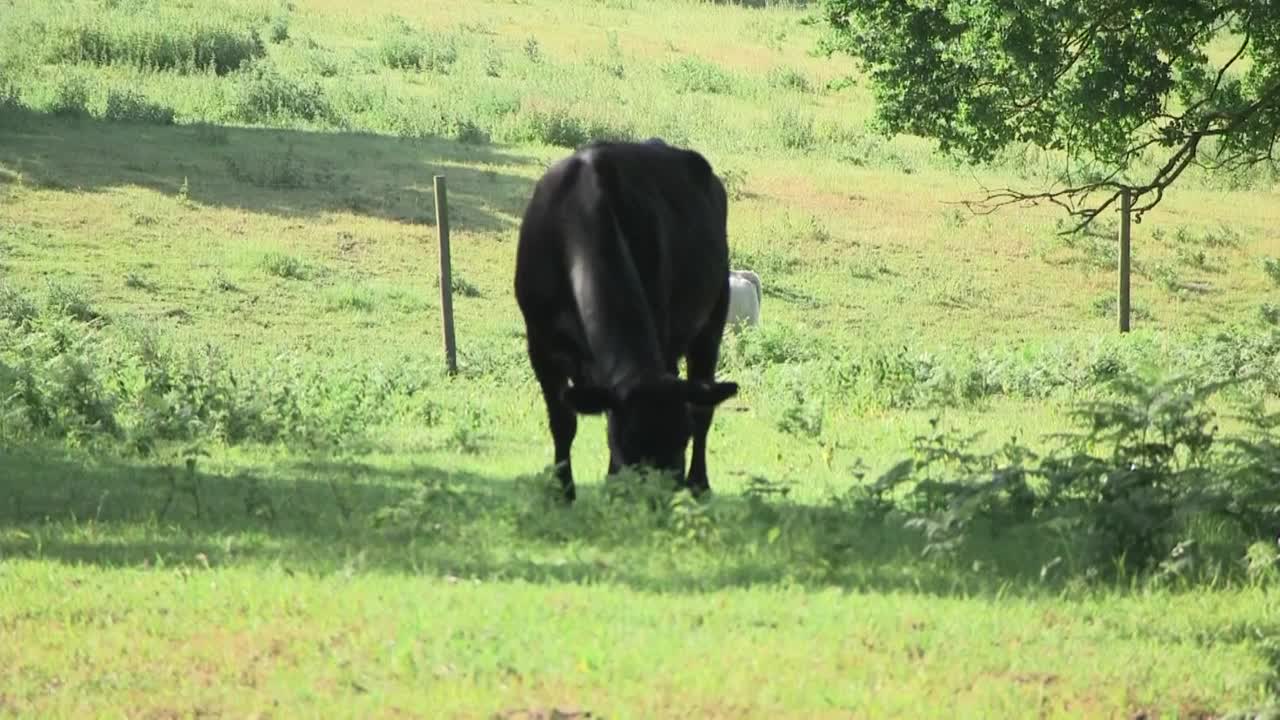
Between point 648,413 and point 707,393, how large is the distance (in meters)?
0.34

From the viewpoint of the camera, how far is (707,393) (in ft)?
28.8

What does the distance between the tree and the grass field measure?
186cm

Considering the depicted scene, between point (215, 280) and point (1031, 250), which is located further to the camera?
point (1031, 250)

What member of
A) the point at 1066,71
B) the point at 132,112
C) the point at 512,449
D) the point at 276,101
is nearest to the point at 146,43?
the point at 276,101

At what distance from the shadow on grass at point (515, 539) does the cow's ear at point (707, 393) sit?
0.52 meters

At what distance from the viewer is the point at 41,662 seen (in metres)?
6.36

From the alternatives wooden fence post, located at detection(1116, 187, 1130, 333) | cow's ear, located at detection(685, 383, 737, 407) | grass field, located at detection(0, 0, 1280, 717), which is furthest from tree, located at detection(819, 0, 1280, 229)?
cow's ear, located at detection(685, 383, 737, 407)

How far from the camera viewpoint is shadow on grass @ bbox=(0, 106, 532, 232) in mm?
29172

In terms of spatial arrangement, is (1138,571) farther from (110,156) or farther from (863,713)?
(110,156)

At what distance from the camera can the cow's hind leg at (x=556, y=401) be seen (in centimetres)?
996

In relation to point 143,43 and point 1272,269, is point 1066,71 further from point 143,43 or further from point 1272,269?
point 143,43

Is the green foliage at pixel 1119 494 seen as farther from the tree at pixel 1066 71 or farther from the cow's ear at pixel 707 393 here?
the tree at pixel 1066 71

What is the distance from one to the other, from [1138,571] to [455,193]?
24.2 meters

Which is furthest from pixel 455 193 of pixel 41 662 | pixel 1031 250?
pixel 41 662
